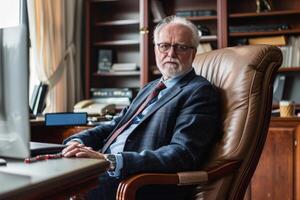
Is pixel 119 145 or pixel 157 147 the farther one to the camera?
pixel 119 145

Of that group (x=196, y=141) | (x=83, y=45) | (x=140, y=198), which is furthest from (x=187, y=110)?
(x=83, y=45)

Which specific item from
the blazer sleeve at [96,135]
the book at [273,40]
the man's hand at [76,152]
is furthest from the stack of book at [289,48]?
the man's hand at [76,152]

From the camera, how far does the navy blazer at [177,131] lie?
51.7 inches

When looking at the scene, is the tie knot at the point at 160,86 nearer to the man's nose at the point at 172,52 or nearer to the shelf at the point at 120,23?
the man's nose at the point at 172,52

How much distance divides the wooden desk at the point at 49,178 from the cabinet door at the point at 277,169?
1595mm

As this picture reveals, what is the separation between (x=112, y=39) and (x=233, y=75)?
2111 mm

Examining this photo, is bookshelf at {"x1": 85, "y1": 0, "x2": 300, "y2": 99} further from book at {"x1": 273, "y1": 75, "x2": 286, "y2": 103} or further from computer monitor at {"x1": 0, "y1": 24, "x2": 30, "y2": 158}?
computer monitor at {"x1": 0, "y1": 24, "x2": 30, "y2": 158}

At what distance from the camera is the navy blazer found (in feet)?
4.31

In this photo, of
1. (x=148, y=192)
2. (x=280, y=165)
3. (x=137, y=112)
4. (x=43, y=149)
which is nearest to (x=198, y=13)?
(x=280, y=165)

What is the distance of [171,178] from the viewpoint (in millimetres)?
1267

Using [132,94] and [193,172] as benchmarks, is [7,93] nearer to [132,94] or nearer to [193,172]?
[193,172]

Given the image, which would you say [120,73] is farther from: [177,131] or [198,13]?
[177,131]

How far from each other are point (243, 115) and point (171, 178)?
0.42m

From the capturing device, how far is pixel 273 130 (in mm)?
2295
